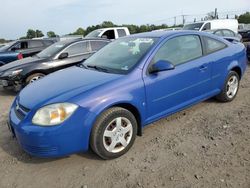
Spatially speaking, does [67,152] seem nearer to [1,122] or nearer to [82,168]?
[82,168]

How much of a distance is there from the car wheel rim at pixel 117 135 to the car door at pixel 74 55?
4.43 metres

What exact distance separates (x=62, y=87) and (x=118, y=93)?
749 millimetres

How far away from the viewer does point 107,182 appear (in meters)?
3.11

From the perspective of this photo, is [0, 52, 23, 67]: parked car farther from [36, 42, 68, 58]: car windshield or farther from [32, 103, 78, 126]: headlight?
[32, 103, 78, 126]: headlight

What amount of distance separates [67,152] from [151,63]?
1.65 metres

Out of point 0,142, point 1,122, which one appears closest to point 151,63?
point 0,142

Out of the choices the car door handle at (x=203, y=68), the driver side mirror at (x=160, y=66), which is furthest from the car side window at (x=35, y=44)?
the driver side mirror at (x=160, y=66)

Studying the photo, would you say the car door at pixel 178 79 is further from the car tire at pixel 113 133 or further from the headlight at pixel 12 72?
the headlight at pixel 12 72

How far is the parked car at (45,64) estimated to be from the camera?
7.16m

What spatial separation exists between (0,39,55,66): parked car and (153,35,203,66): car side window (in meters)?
8.21

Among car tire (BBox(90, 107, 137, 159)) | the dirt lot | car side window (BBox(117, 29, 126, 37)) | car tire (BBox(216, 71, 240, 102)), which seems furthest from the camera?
car side window (BBox(117, 29, 126, 37))

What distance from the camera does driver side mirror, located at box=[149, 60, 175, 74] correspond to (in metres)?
3.77

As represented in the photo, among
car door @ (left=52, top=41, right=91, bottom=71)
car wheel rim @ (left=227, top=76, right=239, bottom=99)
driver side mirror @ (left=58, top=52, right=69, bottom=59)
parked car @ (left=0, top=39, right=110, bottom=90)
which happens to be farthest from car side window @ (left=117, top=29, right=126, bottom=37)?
car wheel rim @ (left=227, top=76, right=239, bottom=99)

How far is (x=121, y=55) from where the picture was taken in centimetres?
429
